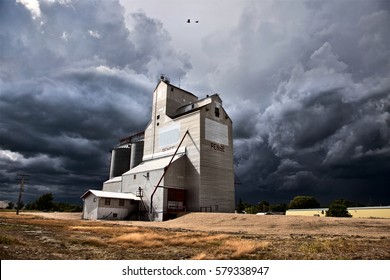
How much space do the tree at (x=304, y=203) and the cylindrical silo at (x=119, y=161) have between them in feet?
211

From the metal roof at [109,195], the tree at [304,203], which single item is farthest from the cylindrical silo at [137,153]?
the tree at [304,203]

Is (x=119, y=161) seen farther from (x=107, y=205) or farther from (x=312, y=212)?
(x=312, y=212)

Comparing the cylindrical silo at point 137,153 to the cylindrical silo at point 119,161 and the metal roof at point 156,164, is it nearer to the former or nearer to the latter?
the cylindrical silo at point 119,161

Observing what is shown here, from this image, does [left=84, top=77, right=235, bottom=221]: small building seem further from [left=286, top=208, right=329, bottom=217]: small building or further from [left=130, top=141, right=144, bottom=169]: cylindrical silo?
[left=286, top=208, right=329, bottom=217]: small building

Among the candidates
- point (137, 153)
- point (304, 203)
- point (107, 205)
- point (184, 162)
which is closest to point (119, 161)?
point (137, 153)

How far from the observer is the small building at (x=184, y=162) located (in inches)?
2000

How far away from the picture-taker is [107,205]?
50.8 meters

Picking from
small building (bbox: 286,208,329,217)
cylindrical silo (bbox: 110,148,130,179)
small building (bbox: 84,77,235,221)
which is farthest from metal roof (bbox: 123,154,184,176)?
small building (bbox: 286,208,329,217)

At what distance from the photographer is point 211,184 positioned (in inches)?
2063

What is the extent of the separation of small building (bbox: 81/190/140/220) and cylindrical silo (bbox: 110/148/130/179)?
23.1 meters

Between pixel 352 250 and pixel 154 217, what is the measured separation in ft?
132

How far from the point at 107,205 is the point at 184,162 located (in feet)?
52.5
